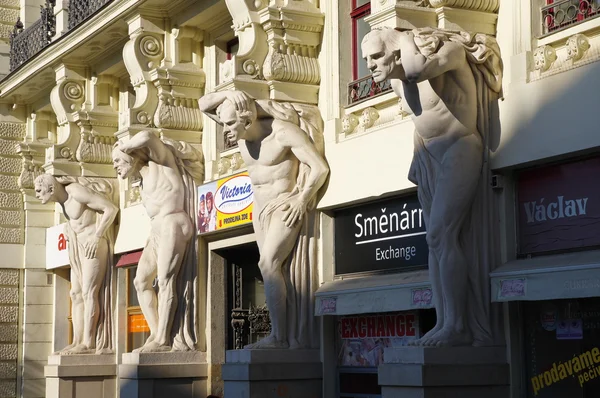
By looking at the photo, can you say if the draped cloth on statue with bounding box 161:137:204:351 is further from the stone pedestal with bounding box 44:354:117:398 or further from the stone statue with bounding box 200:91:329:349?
the stone pedestal with bounding box 44:354:117:398

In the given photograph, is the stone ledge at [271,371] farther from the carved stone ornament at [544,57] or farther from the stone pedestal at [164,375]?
the carved stone ornament at [544,57]

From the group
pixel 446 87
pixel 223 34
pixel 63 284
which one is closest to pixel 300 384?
pixel 446 87

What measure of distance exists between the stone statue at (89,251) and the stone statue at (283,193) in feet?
18.8

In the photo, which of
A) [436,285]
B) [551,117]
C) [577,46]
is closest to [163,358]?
[436,285]

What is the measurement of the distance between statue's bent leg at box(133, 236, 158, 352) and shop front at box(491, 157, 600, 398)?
6.83 metres

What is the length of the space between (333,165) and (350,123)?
499 millimetres

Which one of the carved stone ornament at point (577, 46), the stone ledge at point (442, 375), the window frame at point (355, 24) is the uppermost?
the window frame at point (355, 24)

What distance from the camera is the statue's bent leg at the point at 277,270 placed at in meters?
14.0

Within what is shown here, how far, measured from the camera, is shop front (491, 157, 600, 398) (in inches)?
417

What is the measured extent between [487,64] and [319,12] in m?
3.65

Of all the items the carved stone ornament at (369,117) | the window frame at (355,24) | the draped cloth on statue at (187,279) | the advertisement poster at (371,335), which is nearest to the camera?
the advertisement poster at (371,335)

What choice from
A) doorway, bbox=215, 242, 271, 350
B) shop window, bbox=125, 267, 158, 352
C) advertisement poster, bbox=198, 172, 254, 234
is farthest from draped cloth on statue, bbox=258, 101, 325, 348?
shop window, bbox=125, 267, 158, 352

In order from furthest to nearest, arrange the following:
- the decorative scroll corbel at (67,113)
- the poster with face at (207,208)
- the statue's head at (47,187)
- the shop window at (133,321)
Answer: the decorative scroll corbel at (67,113), the statue's head at (47,187), the shop window at (133,321), the poster with face at (207,208)

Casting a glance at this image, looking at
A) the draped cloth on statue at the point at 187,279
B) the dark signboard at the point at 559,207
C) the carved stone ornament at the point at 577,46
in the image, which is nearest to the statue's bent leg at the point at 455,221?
the dark signboard at the point at 559,207
